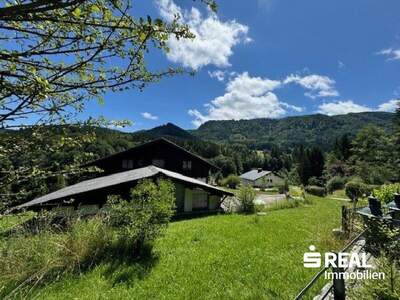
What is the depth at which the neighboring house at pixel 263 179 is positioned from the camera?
284 ft

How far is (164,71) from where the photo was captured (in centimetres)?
250

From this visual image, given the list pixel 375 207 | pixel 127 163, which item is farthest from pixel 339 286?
pixel 127 163

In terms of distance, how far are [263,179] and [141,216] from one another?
268ft

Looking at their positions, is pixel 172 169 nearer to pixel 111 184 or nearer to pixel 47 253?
pixel 111 184

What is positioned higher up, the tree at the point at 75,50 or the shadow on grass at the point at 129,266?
the tree at the point at 75,50

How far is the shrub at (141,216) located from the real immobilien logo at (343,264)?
4.76m

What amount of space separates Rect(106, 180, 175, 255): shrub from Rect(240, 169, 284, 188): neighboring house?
255ft

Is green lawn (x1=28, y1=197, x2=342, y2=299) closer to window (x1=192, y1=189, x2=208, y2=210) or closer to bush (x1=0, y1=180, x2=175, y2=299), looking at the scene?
bush (x1=0, y1=180, x2=175, y2=299)

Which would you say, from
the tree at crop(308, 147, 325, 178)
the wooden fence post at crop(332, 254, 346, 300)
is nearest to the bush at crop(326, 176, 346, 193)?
the tree at crop(308, 147, 325, 178)

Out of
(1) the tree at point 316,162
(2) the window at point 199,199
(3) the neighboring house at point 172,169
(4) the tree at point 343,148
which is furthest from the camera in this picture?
(1) the tree at point 316,162

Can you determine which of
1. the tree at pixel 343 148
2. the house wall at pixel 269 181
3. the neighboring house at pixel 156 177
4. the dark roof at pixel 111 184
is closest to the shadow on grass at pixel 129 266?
the dark roof at pixel 111 184

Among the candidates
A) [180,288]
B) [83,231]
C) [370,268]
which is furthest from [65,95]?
[83,231]

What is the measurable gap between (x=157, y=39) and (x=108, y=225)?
28.3 feet

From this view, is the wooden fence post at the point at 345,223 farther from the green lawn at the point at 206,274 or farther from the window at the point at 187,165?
the window at the point at 187,165
